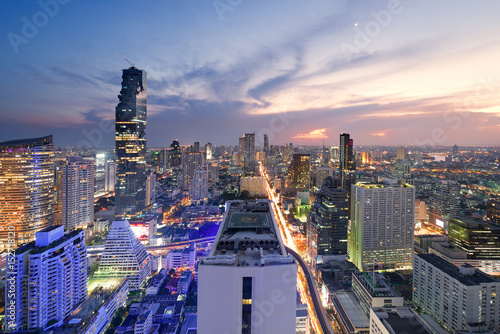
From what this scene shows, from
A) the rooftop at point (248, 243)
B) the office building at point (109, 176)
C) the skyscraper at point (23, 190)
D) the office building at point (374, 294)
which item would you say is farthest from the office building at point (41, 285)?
the office building at point (109, 176)

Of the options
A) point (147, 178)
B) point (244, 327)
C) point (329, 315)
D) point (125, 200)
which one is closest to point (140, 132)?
point (147, 178)

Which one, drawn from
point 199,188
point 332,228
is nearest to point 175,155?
point 199,188

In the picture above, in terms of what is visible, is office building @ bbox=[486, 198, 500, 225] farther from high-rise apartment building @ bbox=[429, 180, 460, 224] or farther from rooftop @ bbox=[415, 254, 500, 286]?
rooftop @ bbox=[415, 254, 500, 286]

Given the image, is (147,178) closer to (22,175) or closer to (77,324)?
(22,175)

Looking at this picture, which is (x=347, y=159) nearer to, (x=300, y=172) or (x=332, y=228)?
(x=300, y=172)

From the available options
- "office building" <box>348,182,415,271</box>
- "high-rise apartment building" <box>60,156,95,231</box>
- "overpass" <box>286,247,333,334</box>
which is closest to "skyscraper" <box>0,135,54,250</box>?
"high-rise apartment building" <box>60,156,95,231</box>

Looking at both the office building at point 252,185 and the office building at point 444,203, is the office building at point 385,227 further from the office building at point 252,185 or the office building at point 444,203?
the office building at point 252,185

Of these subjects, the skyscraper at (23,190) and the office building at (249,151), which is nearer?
the skyscraper at (23,190)
